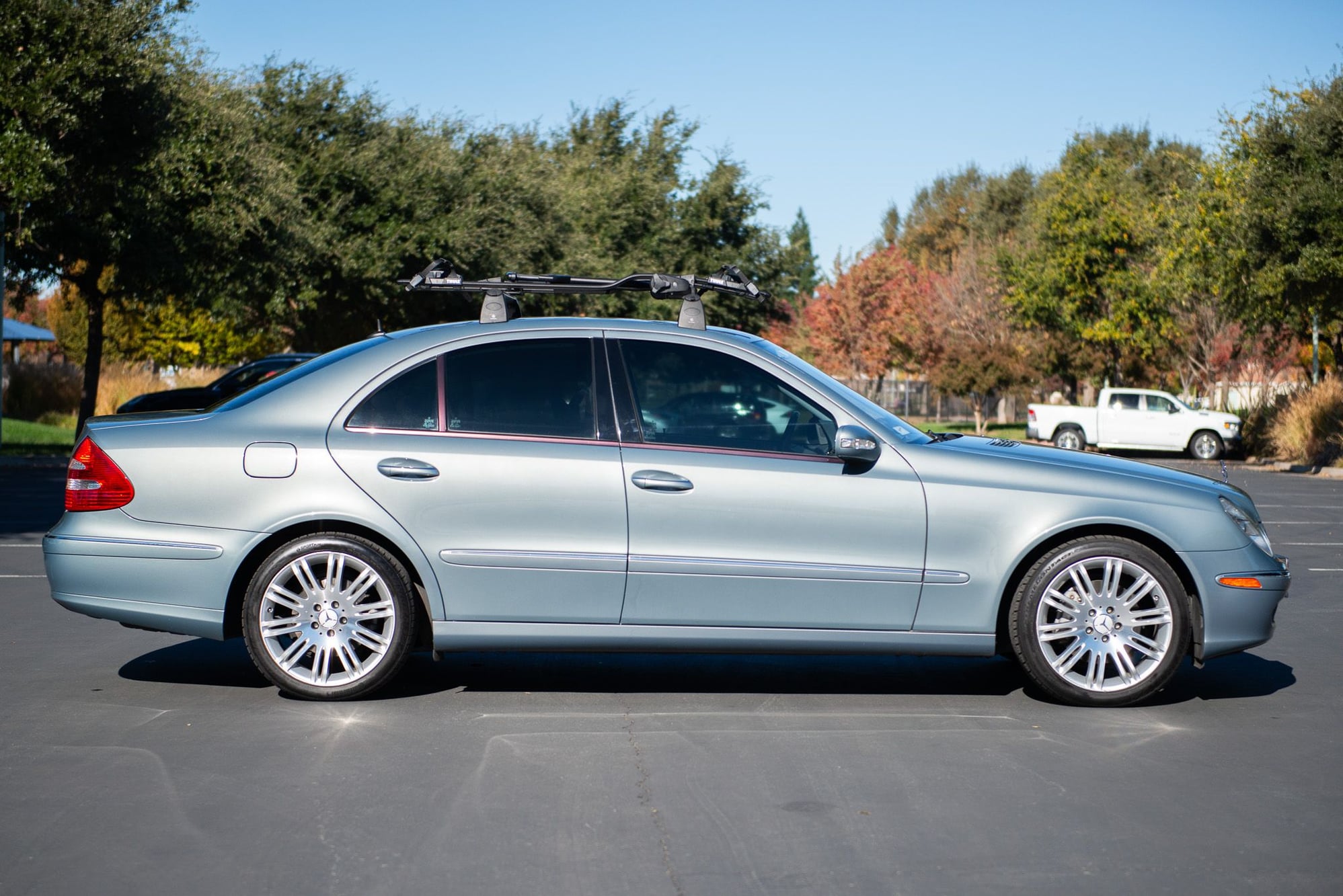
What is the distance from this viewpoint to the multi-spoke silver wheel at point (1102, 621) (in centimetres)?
592

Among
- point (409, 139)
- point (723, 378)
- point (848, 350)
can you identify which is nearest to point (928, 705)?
point (723, 378)

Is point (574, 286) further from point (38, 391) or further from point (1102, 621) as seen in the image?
point (38, 391)

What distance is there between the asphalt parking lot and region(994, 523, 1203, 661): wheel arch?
1.20 ft

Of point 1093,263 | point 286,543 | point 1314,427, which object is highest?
point 1093,263

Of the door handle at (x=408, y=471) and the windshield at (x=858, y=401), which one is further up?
the windshield at (x=858, y=401)

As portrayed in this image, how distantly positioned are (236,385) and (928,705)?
57.4ft

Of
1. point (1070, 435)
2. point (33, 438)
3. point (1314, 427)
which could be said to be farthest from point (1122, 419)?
point (33, 438)

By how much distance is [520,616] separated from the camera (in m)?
5.89

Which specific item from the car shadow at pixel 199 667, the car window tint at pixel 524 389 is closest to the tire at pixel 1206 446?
the car shadow at pixel 199 667

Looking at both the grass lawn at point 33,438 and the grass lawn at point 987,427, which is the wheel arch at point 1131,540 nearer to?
the grass lawn at point 33,438

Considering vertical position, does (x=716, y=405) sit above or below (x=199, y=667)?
above

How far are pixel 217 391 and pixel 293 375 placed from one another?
15.7 m

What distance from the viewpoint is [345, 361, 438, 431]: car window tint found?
237 inches

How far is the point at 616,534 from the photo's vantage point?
19.1 ft
